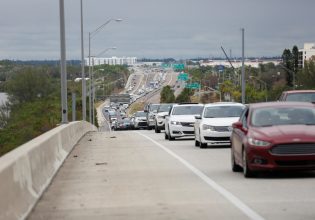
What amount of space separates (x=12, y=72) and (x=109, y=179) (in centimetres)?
15255

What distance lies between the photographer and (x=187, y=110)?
35688 millimetres

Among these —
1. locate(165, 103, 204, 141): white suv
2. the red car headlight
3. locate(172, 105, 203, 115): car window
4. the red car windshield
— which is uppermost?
the red car windshield

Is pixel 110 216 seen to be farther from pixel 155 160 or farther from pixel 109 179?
pixel 155 160

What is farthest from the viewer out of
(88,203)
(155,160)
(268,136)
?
(155,160)

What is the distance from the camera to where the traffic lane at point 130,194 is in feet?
37.8

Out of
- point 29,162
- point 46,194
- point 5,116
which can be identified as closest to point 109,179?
point 46,194

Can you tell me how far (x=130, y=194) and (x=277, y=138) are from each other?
3290 millimetres

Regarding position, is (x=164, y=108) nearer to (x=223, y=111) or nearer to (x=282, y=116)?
(x=223, y=111)

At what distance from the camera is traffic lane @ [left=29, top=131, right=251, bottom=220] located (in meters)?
11.5

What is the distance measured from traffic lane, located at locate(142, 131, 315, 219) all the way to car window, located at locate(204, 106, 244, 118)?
6.97 m

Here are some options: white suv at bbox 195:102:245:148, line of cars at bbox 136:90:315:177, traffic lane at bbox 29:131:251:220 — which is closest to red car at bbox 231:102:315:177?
line of cars at bbox 136:90:315:177

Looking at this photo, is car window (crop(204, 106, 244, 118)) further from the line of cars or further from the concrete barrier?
the concrete barrier

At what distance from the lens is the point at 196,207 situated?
12008 mm

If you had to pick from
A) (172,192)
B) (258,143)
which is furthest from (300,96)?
(172,192)
